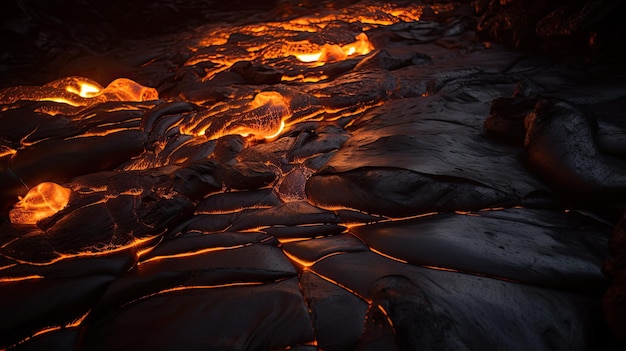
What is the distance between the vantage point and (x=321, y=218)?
2.10 meters

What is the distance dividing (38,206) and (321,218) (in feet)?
6.72

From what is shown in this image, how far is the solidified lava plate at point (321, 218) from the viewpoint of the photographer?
1.40 m

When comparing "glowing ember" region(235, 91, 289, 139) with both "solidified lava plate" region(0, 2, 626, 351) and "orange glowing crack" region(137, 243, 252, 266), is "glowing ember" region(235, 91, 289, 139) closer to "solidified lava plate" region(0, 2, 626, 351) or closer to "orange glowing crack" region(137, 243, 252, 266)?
"solidified lava plate" region(0, 2, 626, 351)

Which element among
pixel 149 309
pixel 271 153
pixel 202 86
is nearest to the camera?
pixel 149 309

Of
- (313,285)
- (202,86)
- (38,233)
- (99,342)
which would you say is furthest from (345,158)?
(202,86)

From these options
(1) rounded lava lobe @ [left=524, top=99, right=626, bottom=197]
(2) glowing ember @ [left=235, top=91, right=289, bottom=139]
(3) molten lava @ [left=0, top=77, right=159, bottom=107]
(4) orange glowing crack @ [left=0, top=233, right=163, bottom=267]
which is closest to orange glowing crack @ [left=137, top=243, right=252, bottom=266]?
(4) orange glowing crack @ [left=0, top=233, right=163, bottom=267]

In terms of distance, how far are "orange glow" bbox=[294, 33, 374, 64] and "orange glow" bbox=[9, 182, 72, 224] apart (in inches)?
161

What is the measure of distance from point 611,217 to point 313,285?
1.81 m

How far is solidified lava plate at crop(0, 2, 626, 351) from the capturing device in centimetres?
140

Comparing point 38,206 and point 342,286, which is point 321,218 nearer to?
point 342,286

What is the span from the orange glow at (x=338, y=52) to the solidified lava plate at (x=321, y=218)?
1576mm

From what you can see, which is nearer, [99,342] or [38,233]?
[99,342]

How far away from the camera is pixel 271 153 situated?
2.97 meters

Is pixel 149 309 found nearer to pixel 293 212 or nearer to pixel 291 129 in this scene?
pixel 293 212
